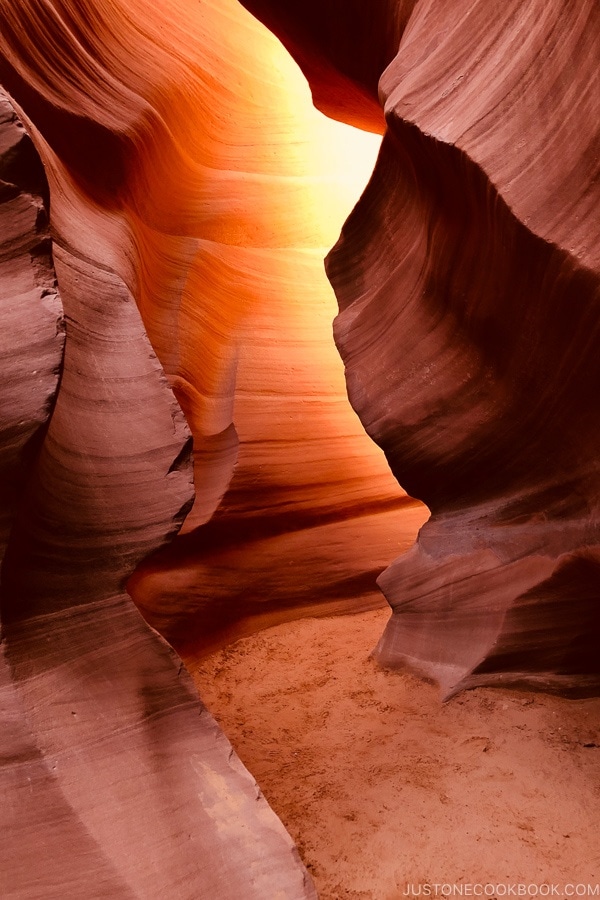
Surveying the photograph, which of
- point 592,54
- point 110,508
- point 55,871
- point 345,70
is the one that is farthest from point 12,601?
point 345,70

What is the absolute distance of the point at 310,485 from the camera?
4691 mm

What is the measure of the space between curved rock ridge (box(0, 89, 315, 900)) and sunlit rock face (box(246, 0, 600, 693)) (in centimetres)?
→ 126

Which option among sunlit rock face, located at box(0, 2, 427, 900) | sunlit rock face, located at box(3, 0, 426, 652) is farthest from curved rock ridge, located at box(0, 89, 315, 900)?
sunlit rock face, located at box(3, 0, 426, 652)

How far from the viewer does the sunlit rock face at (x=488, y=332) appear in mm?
2570

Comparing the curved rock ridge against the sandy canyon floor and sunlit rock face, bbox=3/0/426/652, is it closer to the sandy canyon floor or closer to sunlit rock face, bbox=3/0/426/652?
the sandy canyon floor

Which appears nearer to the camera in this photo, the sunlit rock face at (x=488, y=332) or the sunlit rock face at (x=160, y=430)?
the sunlit rock face at (x=160, y=430)

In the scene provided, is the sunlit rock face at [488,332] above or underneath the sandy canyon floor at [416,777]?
above

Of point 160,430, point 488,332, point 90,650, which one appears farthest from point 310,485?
point 90,650

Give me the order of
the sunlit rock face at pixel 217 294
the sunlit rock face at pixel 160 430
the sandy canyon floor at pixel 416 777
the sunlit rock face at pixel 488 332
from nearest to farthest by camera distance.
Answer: the sunlit rock face at pixel 160 430
the sandy canyon floor at pixel 416 777
the sunlit rock face at pixel 488 332
the sunlit rock face at pixel 217 294

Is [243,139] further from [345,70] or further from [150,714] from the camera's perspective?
[150,714]

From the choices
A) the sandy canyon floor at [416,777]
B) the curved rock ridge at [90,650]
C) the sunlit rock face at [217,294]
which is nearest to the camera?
the curved rock ridge at [90,650]

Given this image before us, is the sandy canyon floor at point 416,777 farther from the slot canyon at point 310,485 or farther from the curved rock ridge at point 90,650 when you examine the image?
the curved rock ridge at point 90,650

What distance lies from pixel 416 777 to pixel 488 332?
1829mm

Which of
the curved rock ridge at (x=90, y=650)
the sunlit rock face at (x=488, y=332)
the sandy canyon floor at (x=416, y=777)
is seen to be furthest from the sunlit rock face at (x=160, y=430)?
the sunlit rock face at (x=488, y=332)
